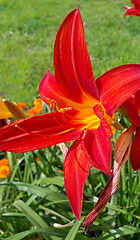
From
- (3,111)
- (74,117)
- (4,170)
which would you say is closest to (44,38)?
(4,170)

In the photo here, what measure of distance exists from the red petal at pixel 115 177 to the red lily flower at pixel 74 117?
0.17 feet

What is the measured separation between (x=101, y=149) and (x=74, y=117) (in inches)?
9.7

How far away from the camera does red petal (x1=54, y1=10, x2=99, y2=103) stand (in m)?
0.73

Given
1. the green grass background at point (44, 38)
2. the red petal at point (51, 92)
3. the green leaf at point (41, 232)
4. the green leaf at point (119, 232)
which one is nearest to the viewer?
A: the red petal at point (51, 92)

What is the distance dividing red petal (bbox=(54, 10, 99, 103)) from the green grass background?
8.45 feet

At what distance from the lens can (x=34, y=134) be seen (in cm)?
75

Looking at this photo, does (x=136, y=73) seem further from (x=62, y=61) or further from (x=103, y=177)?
(x=103, y=177)

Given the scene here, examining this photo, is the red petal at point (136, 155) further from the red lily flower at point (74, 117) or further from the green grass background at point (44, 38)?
the green grass background at point (44, 38)

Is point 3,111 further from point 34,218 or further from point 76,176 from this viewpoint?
point 34,218

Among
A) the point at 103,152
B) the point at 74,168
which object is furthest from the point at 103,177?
the point at 103,152

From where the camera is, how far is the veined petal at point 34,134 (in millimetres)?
769

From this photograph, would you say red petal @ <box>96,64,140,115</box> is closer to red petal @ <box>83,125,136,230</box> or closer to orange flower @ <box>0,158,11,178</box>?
red petal @ <box>83,125,136,230</box>

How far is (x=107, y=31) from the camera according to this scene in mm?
4324

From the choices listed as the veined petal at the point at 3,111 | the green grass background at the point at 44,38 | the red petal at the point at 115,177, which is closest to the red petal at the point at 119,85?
the red petal at the point at 115,177
